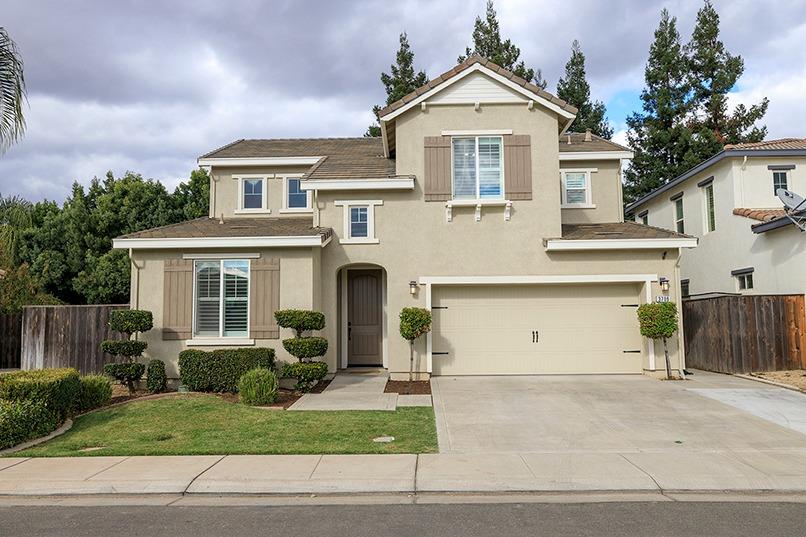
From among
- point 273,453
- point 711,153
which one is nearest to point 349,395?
point 273,453

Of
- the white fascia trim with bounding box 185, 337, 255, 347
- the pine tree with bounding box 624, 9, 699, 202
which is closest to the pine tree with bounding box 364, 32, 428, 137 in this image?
the pine tree with bounding box 624, 9, 699, 202

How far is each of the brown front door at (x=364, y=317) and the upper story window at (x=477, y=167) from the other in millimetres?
3088

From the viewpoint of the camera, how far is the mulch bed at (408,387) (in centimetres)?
1249

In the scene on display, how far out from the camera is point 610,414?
10398 mm

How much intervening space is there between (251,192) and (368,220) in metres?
4.59

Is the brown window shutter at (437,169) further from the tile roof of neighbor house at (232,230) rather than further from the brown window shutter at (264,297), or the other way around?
the brown window shutter at (264,297)

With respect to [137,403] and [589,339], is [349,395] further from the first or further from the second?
[589,339]

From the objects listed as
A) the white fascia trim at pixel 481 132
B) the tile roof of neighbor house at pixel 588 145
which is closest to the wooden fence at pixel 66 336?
the white fascia trim at pixel 481 132

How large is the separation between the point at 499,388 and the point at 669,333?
3.98 meters

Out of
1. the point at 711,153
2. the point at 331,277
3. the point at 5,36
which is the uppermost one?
the point at 711,153

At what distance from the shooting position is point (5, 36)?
32.2ft

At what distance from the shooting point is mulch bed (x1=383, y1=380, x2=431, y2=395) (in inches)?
492

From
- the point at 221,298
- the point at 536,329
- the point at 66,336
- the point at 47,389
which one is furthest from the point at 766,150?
the point at 66,336

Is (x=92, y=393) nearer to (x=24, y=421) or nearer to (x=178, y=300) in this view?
(x=24, y=421)
